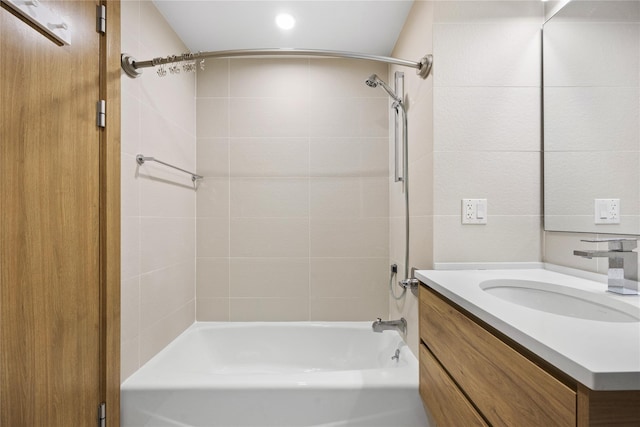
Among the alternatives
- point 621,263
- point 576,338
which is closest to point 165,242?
point 576,338

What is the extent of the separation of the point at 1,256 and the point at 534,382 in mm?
1289

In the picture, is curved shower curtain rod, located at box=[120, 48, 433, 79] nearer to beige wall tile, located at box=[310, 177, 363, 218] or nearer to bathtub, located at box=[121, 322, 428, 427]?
beige wall tile, located at box=[310, 177, 363, 218]

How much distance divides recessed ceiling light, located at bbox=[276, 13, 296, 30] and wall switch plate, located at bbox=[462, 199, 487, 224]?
1335 mm

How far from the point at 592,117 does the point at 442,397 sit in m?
1.13

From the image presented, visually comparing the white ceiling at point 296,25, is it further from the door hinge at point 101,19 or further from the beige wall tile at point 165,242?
the beige wall tile at point 165,242

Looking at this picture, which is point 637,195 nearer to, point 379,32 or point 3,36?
point 379,32

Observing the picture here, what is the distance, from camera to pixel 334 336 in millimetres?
2184

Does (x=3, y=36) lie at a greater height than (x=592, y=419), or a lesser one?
greater

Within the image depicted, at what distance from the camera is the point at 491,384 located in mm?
773

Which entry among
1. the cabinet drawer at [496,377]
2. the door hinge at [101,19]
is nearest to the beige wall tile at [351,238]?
the cabinet drawer at [496,377]

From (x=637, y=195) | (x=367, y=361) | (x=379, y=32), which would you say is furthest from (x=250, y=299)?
(x=637, y=195)

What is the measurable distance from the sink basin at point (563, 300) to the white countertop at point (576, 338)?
0.07ft

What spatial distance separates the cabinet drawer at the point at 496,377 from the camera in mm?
571

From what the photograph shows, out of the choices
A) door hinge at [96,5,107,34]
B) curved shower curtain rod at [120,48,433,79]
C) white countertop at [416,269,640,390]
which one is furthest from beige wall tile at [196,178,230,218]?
white countertop at [416,269,640,390]
